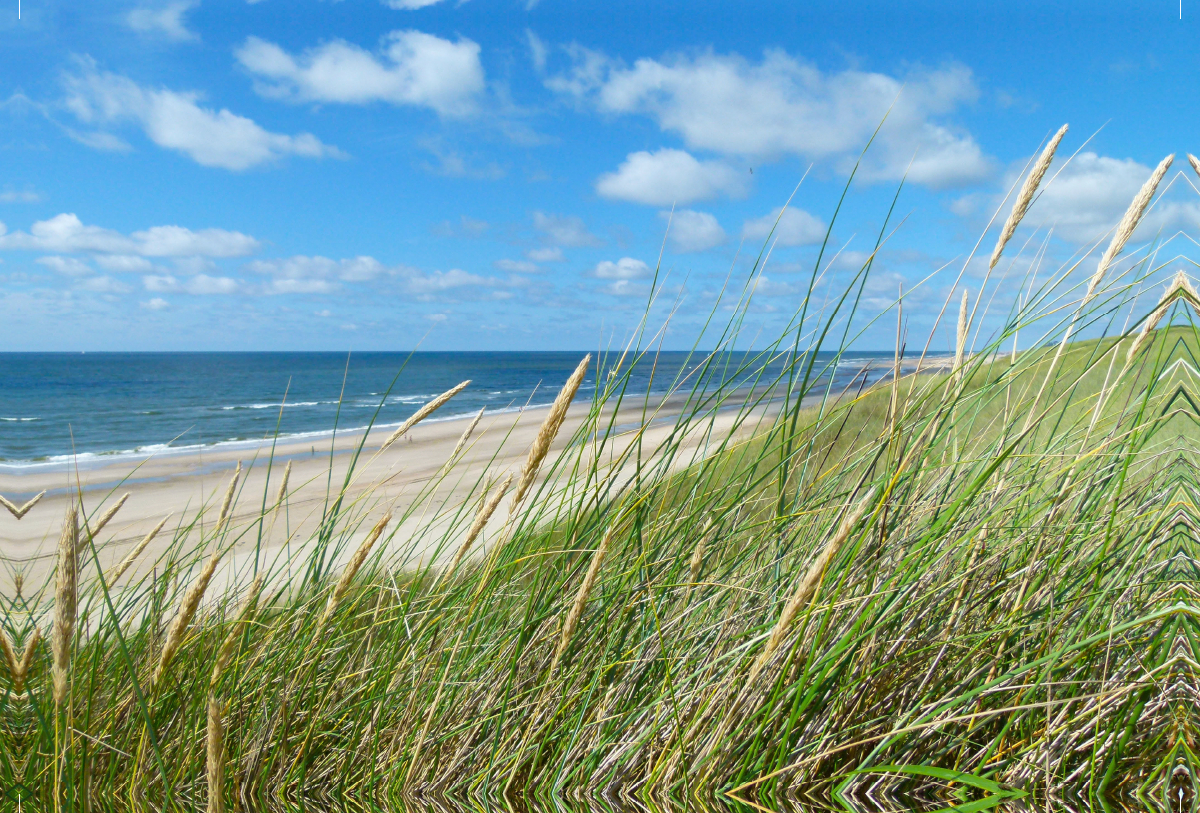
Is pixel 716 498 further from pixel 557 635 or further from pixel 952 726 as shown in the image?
pixel 952 726

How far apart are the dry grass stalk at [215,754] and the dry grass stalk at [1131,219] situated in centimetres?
169

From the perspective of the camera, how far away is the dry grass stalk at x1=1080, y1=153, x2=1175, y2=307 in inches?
54.9

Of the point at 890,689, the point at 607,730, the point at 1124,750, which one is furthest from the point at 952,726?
the point at 607,730

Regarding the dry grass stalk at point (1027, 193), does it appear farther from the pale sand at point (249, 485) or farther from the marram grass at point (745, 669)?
the pale sand at point (249, 485)

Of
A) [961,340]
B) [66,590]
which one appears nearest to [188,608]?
[66,590]

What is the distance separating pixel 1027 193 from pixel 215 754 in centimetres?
177

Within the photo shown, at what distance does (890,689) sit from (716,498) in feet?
1.81

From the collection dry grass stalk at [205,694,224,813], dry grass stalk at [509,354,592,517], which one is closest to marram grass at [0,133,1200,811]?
dry grass stalk at [509,354,592,517]

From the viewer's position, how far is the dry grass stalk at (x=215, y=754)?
30.6 inches

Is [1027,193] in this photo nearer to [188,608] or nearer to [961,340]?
[961,340]

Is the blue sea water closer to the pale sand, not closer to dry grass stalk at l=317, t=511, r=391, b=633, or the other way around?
the pale sand

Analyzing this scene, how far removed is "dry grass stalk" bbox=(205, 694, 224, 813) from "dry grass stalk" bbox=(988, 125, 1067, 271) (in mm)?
1650

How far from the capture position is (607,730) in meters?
1.32

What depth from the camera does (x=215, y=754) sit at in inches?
31.9
